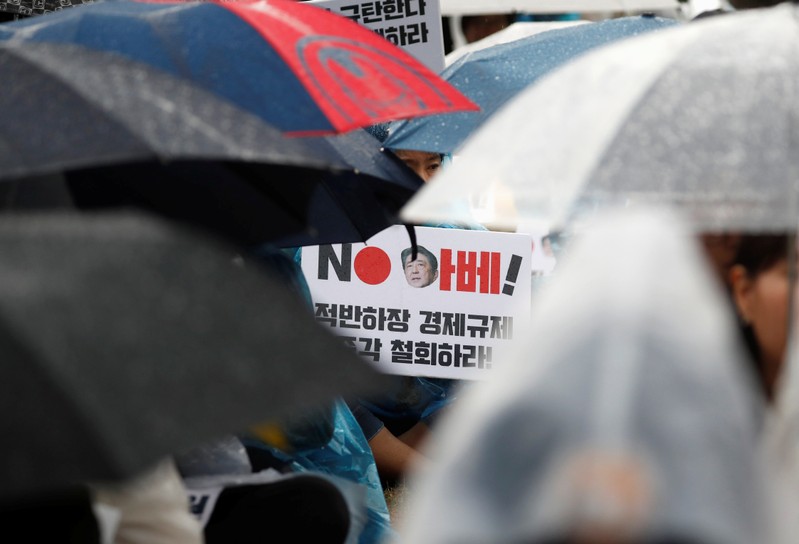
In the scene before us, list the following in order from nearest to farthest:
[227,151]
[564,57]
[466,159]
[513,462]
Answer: [513,462]
[227,151]
[466,159]
[564,57]

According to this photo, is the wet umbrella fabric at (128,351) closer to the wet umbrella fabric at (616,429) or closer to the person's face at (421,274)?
the wet umbrella fabric at (616,429)

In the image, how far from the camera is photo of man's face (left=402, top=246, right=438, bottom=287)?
18.1ft

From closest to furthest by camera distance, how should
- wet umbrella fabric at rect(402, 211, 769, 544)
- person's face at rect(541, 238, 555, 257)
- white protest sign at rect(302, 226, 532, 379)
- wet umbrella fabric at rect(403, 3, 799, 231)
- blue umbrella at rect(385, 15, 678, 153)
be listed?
wet umbrella fabric at rect(402, 211, 769, 544) → wet umbrella fabric at rect(403, 3, 799, 231) → blue umbrella at rect(385, 15, 678, 153) → white protest sign at rect(302, 226, 532, 379) → person's face at rect(541, 238, 555, 257)

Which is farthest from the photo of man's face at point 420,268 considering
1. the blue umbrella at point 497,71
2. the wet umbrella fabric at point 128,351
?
the wet umbrella fabric at point 128,351

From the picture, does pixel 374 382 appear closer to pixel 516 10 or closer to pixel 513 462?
pixel 513 462

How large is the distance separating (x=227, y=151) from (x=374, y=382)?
0.74 metres

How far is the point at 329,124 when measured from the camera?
10.8ft

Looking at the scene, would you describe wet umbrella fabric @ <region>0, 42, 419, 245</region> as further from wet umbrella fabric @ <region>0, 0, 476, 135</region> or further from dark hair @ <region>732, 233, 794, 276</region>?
dark hair @ <region>732, 233, 794, 276</region>

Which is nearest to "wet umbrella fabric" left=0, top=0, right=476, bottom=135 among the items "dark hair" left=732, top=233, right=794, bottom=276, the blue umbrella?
the blue umbrella

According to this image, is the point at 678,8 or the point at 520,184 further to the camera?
the point at 678,8

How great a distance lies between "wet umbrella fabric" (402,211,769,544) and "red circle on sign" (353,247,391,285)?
158 inches

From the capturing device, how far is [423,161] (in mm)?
5402

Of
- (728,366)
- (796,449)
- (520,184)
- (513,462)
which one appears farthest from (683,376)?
(520,184)

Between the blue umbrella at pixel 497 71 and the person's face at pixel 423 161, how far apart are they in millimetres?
308
